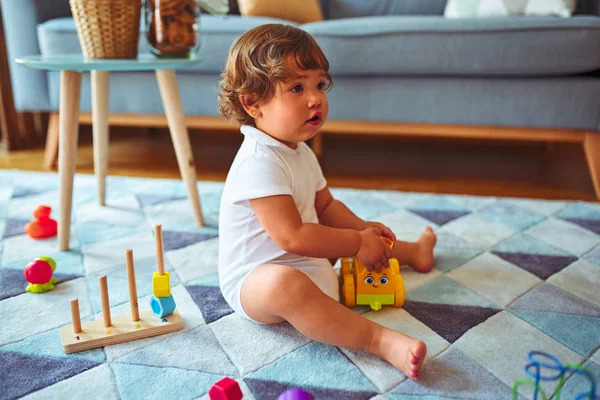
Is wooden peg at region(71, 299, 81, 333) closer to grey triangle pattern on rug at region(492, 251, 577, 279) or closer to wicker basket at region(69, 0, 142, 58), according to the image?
wicker basket at region(69, 0, 142, 58)

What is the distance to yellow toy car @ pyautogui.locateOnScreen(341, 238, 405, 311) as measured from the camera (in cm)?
79

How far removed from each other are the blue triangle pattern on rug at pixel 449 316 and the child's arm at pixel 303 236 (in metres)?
0.13

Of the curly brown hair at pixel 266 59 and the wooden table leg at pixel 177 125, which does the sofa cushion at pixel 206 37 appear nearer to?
the wooden table leg at pixel 177 125

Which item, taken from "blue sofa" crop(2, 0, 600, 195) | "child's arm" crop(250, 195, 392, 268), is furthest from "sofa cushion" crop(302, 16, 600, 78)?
"child's arm" crop(250, 195, 392, 268)

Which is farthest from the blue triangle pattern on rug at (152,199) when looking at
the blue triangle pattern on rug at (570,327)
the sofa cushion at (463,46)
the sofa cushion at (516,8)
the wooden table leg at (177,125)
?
the sofa cushion at (516,8)

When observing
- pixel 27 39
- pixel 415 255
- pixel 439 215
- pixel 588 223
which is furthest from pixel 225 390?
pixel 27 39

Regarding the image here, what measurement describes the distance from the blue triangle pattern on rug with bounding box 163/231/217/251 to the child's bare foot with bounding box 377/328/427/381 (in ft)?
1.70

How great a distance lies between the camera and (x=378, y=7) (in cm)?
184

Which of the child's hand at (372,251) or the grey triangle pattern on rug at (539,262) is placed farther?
the grey triangle pattern on rug at (539,262)

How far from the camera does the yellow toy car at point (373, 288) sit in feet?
2.59

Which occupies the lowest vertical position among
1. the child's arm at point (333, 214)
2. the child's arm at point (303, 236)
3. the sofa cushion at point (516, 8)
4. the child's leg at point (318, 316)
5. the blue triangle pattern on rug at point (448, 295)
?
the blue triangle pattern on rug at point (448, 295)

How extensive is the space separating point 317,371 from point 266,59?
0.41m

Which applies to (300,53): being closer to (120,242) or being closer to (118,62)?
(118,62)

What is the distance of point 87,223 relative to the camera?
3.86 feet
